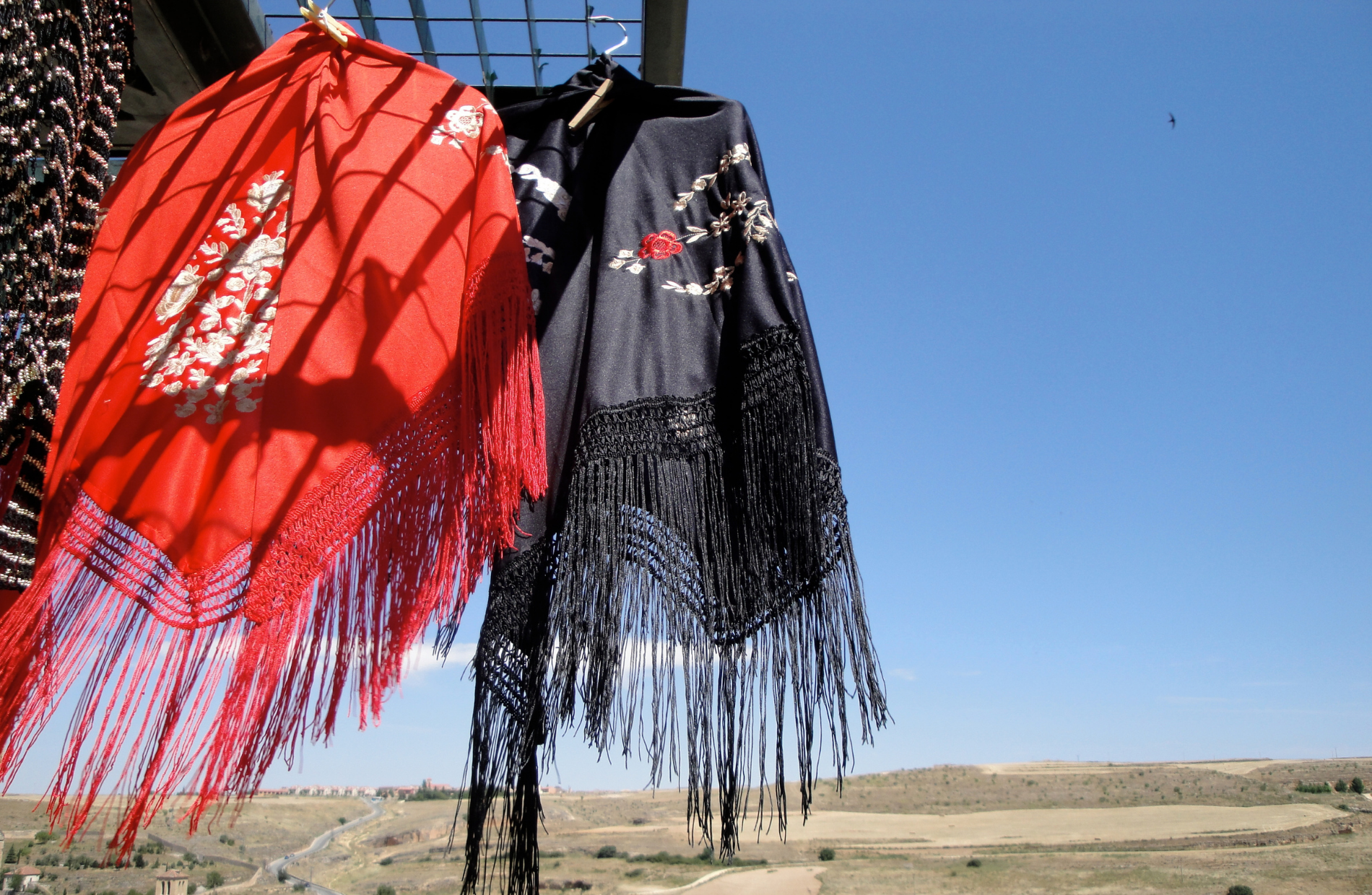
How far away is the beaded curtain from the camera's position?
104 cm

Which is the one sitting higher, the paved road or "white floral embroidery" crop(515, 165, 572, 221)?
"white floral embroidery" crop(515, 165, 572, 221)

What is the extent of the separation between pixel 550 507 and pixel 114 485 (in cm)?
53

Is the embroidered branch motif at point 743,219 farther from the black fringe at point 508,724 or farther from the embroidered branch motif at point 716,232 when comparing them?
the black fringe at point 508,724

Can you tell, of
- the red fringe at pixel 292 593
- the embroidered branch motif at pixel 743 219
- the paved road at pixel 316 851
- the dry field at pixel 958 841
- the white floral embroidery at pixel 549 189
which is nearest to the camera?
the red fringe at pixel 292 593

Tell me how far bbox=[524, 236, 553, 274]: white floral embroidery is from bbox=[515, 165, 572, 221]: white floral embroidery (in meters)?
0.07

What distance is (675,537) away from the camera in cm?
101

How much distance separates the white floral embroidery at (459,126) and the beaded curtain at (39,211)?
520 millimetres

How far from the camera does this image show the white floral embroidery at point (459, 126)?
1247mm

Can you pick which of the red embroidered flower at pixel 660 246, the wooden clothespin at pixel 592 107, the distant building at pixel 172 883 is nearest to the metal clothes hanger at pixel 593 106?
the wooden clothespin at pixel 592 107

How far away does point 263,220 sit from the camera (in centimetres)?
122

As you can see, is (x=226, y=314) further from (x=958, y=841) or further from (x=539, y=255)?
(x=958, y=841)

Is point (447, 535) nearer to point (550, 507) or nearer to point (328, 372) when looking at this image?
point (550, 507)

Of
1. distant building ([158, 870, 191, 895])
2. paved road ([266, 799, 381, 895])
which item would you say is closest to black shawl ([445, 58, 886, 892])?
distant building ([158, 870, 191, 895])

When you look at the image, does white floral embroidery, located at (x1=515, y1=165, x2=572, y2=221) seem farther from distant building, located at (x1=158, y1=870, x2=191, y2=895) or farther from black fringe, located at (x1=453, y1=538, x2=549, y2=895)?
distant building, located at (x1=158, y1=870, x2=191, y2=895)
